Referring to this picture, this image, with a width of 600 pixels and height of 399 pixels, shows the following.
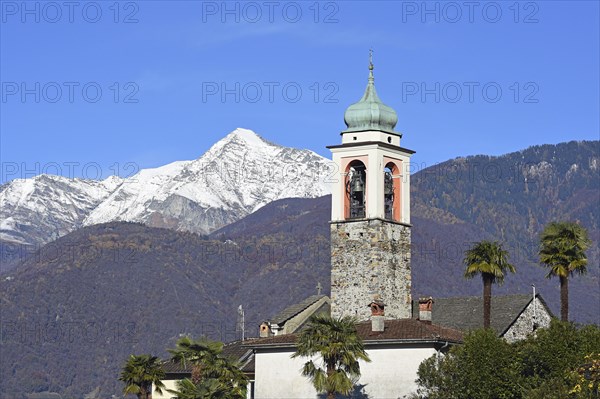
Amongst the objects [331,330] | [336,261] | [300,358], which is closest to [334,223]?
[336,261]

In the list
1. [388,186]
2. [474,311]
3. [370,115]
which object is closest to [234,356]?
[388,186]

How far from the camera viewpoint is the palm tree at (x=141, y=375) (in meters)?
86.6

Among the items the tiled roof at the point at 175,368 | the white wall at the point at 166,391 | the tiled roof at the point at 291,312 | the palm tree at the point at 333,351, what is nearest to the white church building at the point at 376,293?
the tiled roof at the point at 175,368

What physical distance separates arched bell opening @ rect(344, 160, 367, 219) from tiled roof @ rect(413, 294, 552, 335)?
7.31 m

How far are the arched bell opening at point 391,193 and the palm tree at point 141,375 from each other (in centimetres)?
1707

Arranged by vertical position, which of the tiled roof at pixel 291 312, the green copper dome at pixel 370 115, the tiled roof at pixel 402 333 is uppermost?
the green copper dome at pixel 370 115

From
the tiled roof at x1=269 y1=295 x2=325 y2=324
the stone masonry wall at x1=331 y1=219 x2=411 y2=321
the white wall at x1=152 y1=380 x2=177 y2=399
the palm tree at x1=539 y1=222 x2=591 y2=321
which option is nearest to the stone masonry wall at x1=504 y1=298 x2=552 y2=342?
the palm tree at x1=539 y1=222 x2=591 y2=321

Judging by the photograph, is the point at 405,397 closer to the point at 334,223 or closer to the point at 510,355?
the point at 510,355

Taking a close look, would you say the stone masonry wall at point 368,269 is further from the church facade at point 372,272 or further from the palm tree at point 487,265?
the palm tree at point 487,265

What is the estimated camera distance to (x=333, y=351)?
6956cm

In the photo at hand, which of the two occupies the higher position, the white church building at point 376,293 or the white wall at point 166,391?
the white church building at point 376,293

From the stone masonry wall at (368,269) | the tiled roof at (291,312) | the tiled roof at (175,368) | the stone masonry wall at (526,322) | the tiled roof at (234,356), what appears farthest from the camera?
the tiled roof at (291,312)

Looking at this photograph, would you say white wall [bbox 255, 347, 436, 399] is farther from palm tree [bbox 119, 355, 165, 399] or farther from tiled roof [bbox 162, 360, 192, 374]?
tiled roof [bbox 162, 360, 192, 374]

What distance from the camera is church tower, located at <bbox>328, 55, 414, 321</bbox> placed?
82125 mm
